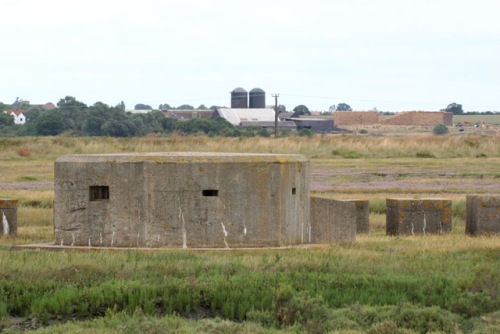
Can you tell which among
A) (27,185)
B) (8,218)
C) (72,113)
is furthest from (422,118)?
(8,218)

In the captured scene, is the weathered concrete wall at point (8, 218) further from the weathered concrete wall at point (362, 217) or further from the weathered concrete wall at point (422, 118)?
the weathered concrete wall at point (422, 118)

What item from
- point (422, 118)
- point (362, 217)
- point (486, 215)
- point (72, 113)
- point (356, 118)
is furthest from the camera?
point (356, 118)

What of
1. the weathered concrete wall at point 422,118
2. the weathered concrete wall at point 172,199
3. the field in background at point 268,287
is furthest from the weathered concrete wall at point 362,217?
the weathered concrete wall at point 422,118

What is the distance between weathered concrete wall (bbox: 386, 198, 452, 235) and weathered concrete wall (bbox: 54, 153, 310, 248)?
13.4ft

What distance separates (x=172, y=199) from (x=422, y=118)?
153 m

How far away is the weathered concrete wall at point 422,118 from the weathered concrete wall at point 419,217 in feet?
475

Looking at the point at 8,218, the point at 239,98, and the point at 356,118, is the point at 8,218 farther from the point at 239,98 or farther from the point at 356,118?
the point at 239,98

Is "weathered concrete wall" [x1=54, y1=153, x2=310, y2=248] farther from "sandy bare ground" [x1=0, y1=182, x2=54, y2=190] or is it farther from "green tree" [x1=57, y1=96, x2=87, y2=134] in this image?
"green tree" [x1=57, y1=96, x2=87, y2=134]

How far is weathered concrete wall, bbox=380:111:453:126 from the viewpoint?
16412cm

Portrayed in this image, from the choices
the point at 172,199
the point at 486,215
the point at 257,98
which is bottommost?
the point at 486,215

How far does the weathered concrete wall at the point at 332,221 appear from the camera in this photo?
1814 centimetres

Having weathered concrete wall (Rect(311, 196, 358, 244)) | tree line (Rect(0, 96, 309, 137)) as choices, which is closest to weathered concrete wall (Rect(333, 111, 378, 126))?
tree line (Rect(0, 96, 309, 137))

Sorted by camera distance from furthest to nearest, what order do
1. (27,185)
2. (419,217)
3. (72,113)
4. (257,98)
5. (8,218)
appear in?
1. (257,98)
2. (72,113)
3. (27,185)
4. (419,217)
5. (8,218)

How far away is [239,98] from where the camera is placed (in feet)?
594
